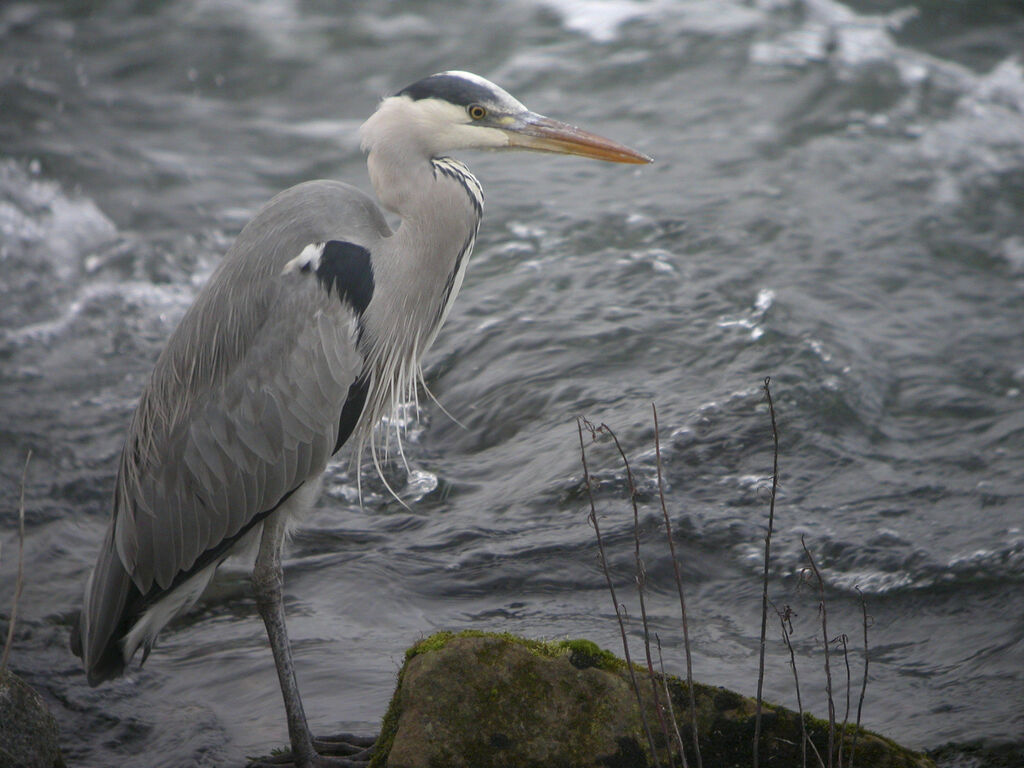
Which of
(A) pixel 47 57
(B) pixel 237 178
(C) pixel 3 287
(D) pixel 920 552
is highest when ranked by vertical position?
(A) pixel 47 57

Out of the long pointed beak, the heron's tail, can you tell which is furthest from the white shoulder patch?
the heron's tail

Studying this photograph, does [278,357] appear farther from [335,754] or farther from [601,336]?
[601,336]

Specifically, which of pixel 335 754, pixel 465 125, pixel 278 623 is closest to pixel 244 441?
pixel 278 623

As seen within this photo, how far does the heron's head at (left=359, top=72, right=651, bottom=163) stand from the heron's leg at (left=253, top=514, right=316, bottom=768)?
56.2 inches

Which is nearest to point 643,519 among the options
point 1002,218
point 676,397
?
point 676,397

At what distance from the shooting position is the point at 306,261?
13.0ft

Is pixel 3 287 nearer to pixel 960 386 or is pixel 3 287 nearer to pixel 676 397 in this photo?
pixel 676 397

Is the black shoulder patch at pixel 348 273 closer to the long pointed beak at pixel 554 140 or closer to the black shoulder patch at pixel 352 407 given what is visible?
the black shoulder patch at pixel 352 407

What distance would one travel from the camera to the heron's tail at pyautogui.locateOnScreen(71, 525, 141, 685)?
3924 millimetres

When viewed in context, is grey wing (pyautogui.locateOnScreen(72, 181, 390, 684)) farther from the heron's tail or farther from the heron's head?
the heron's head

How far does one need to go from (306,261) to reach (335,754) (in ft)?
5.29

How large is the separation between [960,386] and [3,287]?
6.08 meters

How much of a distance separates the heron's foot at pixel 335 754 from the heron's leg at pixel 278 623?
39 mm

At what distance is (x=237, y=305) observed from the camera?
3.99 m
